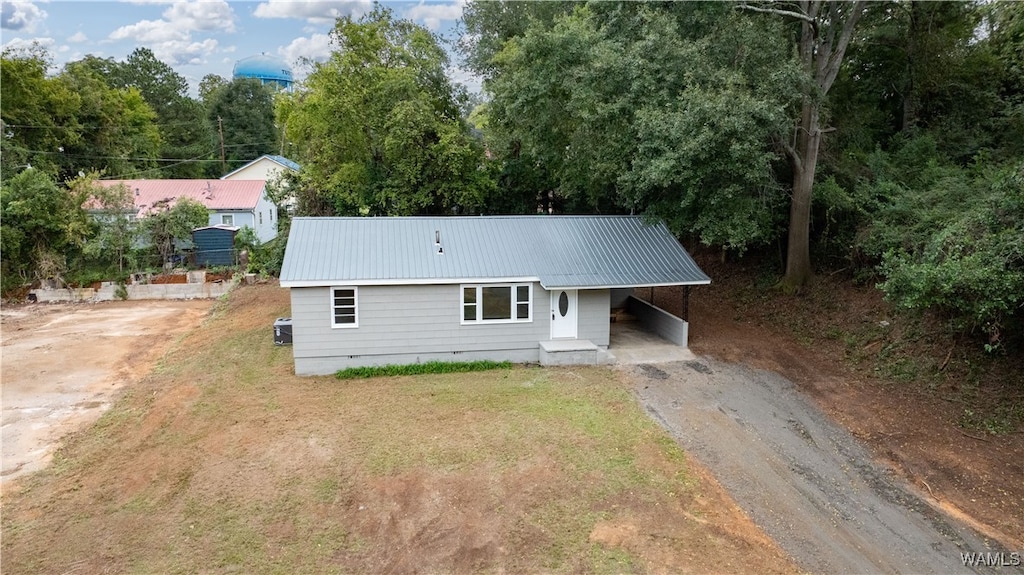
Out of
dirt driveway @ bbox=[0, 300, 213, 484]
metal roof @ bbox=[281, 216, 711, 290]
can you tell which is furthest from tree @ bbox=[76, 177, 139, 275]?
metal roof @ bbox=[281, 216, 711, 290]

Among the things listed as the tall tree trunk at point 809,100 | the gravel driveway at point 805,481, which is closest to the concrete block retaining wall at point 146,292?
the gravel driveway at point 805,481

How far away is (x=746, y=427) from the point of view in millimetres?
9781

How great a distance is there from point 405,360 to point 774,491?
7985mm

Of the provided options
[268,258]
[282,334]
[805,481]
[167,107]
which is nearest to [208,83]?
[167,107]

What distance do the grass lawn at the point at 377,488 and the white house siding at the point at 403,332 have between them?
942 millimetres

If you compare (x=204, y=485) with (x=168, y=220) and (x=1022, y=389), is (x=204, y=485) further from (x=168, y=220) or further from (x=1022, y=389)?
(x=168, y=220)

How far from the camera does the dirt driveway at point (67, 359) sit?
10219 millimetres

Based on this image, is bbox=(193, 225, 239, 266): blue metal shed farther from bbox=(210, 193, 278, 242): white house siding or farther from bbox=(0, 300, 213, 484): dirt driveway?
bbox=(210, 193, 278, 242): white house siding

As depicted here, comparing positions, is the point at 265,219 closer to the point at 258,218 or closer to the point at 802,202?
the point at 258,218

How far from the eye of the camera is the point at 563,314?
13.4m

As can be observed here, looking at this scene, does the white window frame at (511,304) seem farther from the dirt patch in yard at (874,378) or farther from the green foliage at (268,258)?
the green foliage at (268,258)

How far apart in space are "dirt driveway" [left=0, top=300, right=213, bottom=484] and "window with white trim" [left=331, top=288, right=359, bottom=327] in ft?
16.0

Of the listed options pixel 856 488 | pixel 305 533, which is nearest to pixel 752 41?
pixel 856 488

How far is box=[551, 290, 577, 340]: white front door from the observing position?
43.7 ft
